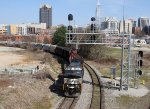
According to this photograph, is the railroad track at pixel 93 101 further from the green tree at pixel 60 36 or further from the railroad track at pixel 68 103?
the green tree at pixel 60 36

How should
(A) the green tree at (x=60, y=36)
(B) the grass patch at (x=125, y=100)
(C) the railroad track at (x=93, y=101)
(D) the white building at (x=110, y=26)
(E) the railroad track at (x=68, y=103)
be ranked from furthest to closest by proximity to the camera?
(A) the green tree at (x=60, y=36)
(D) the white building at (x=110, y=26)
(B) the grass patch at (x=125, y=100)
(C) the railroad track at (x=93, y=101)
(E) the railroad track at (x=68, y=103)

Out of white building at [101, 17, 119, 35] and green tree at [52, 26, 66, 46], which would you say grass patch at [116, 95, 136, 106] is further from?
green tree at [52, 26, 66, 46]

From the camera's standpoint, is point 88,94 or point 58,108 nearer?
point 58,108

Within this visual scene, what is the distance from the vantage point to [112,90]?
3869cm

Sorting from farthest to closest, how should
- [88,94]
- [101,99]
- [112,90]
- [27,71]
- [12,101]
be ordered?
[27,71]
[112,90]
[88,94]
[101,99]
[12,101]

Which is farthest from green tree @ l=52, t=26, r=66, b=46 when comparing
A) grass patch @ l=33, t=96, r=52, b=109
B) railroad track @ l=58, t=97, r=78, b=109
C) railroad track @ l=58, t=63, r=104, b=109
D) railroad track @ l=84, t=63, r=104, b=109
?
grass patch @ l=33, t=96, r=52, b=109

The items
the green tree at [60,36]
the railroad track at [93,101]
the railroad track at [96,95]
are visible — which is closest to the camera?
the railroad track at [93,101]

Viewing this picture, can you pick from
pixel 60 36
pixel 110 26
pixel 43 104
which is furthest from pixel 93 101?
pixel 60 36

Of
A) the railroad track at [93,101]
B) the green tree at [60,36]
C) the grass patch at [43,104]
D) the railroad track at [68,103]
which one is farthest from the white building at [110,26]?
the green tree at [60,36]

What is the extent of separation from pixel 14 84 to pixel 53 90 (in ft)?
15.8

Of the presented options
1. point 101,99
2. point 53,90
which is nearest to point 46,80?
point 53,90

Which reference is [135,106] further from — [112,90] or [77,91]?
[112,90]

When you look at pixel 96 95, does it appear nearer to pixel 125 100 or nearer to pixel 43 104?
pixel 125 100

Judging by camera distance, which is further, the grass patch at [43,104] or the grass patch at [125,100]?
the grass patch at [125,100]
